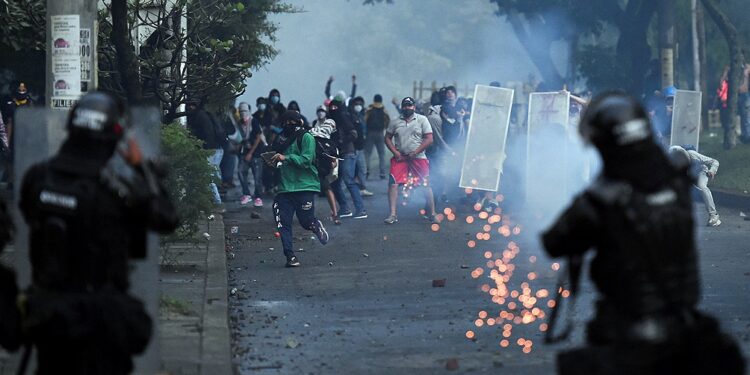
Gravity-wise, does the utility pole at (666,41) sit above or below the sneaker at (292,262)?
above

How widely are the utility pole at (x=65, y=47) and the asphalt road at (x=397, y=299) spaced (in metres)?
1.97

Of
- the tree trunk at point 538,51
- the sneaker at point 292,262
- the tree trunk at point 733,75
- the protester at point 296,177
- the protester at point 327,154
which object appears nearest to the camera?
the sneaker at point 292,262

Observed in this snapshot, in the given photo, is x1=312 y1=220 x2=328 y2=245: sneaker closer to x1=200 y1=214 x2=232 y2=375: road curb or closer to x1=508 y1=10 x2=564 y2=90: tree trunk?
x1=200 y1=214 x2=232 y2=375: road curb

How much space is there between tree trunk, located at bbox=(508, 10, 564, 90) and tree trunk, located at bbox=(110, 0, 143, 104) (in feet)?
84.0

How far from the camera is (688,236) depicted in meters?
5.05

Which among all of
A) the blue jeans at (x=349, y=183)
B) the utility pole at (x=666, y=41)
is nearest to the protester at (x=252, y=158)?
the blue jeans at (x=349, y=183)

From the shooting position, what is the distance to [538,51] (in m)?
39.2

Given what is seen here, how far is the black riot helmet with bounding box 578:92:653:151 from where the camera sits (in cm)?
498

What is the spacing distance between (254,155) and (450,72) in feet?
326

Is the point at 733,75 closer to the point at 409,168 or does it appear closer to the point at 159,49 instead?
the point at 409,168

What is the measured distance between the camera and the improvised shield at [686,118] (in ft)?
66.8

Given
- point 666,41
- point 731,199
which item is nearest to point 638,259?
point 731,199

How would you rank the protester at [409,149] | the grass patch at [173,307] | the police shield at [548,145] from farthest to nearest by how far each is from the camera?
the police shield at [548,145]
the protester at [409,149]
the grass patch at [173,307]

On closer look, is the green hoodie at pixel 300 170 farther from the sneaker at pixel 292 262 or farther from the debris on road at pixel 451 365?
the debris on road at pixel 451 365
